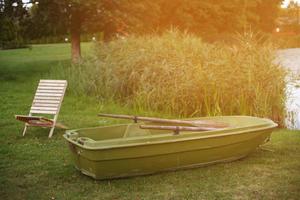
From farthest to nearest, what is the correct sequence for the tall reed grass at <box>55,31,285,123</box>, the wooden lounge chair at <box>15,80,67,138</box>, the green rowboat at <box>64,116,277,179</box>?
the tall reed grass at <box>55,31,285,123</box>
the wooden lounge chair at <box>15,80,67,138</box>
the green rowboat at <box>64,116,277,179</box>

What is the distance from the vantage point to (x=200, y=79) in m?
11.4

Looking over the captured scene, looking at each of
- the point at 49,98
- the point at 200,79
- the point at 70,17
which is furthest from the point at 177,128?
the point at 70,17

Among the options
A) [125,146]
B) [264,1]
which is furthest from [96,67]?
[264,1]

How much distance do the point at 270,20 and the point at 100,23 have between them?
29812 mm

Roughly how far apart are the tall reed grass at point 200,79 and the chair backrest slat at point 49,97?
275cm

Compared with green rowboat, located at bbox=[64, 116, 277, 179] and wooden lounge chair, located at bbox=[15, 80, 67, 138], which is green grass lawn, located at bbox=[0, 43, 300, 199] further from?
wooden lounge chair, located at bbox=[15, 80, 67, 138]

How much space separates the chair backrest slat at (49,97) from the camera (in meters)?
9.65

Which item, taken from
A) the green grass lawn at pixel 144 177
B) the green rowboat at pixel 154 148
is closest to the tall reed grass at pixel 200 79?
the green grass lawn at pixel 144 177

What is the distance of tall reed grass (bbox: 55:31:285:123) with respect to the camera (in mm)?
11312

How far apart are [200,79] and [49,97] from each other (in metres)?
3.58

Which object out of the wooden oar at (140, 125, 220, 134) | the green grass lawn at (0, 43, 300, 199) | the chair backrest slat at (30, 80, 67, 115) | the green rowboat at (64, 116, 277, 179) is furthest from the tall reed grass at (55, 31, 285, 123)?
the wooden oar at (140, 125, 220, 134)

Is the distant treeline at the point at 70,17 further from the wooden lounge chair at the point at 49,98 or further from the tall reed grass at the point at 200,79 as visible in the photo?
the wooden lounge chair at the point at 49,98

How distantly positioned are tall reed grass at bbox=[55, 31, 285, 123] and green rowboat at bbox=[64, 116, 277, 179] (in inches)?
136

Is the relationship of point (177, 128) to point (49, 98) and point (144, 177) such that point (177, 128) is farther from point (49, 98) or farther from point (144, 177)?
point (49, 98)
